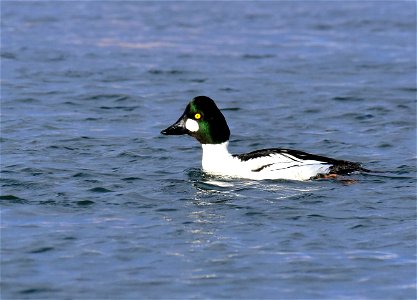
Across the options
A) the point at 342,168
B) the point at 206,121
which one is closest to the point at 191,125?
the point at 206,121

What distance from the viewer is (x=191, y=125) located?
1507cm

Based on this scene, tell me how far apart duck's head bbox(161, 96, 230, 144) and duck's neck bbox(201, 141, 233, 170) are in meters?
0.07

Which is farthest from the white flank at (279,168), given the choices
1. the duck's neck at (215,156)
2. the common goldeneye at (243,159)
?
the duck's neck at (215,156)

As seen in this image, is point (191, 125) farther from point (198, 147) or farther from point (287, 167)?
point (198, 147)

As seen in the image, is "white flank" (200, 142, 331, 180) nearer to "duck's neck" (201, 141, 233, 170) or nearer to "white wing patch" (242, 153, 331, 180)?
"white wing patch" (242, 153, 331, 180)

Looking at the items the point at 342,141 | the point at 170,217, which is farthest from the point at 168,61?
the point at 170,217

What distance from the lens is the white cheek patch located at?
15031 mm

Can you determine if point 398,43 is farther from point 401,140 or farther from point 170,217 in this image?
point 170,217

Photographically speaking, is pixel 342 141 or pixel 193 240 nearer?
pixel 193 240

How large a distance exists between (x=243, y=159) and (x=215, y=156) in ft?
1.68

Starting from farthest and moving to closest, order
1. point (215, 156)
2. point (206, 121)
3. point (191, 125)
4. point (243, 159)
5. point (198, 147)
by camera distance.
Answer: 1. point (198, 147)
2. point (191, 125)
3. point (206, 121)
4. point (215, 156)
5. point (243, 159)

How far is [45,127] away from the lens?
18.3m

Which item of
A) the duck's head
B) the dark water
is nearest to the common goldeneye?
the duck's head

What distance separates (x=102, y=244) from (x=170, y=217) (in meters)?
1.33
